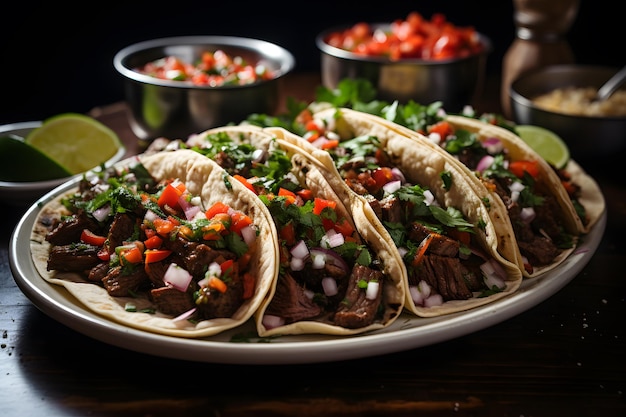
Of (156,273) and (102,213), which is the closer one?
(156,273)

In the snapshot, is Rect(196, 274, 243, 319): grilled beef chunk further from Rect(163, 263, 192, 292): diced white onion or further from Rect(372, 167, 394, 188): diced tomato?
Rect(372, 167, 394, 188): diced tomato

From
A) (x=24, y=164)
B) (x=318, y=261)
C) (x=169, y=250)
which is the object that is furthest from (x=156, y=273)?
(x=24, y=164)

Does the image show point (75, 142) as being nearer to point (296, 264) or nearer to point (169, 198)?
point (169, 198)

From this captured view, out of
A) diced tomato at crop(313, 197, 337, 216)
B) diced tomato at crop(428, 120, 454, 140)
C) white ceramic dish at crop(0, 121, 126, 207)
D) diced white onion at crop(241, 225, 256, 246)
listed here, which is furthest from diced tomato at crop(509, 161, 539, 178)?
white ceramic dish at crop(0, 121, 126, 207)

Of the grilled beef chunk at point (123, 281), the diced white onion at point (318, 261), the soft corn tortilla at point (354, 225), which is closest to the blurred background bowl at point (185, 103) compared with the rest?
the soft corn tortilla at point (354, 225)

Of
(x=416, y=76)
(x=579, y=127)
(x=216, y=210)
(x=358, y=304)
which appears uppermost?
(x=216, y=210)

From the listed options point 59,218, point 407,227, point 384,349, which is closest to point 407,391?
point 384,349

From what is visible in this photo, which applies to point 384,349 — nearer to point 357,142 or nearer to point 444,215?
point 444,215
